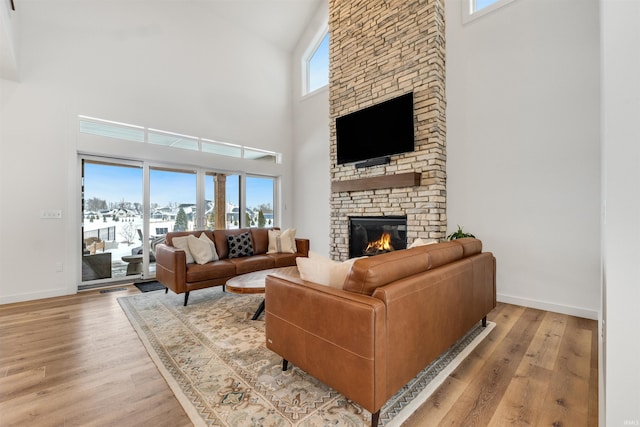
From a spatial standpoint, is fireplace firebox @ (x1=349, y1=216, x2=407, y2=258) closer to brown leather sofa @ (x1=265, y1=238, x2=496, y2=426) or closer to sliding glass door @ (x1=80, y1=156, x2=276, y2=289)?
brown leather sofa @ (x1=265, y1=238, x2=496, y2=426)

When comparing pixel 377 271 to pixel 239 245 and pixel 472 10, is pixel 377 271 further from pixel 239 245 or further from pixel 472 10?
pixel 472 10

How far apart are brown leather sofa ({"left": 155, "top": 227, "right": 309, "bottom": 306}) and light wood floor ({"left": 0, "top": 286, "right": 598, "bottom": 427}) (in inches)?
29.2

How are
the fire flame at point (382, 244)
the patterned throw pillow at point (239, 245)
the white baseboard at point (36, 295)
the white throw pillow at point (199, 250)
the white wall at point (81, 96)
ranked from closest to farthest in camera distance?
the white baseboard at point (36, 295), the white wall at point (81, 96), the white throw pillow at point (199, 250), the patterned throw pillow at point (239, 245), the fire flame at point (382, 244)

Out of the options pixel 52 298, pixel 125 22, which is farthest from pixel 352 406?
pixel 125 22

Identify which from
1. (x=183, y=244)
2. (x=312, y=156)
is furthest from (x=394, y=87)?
(x=183, y=244)

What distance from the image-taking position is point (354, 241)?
4.92m

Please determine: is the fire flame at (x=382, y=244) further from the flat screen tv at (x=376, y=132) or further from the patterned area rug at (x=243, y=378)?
the patterned area rug at (x=243, y=378)

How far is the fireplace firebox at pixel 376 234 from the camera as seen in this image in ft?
14.0

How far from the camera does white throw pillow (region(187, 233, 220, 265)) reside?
3713mm

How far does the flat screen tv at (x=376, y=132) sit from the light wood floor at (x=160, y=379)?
2.65 meters

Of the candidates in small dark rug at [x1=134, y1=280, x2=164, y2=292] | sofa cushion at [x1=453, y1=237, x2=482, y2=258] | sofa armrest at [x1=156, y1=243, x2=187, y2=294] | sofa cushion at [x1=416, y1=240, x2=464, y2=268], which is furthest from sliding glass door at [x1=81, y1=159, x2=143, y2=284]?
sofa cushion at [x1=453, y1=237, x2=482, y2=258]

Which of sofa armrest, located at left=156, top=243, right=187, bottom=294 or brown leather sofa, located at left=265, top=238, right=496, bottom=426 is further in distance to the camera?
sofa armrest, located at left=156, top=243, right=187, bottom=294

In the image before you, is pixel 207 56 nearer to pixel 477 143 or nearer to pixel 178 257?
pixel 178 257

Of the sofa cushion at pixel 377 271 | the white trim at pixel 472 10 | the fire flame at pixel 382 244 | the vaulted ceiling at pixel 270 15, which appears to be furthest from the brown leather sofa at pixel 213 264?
the white trim at pixel 472 10
